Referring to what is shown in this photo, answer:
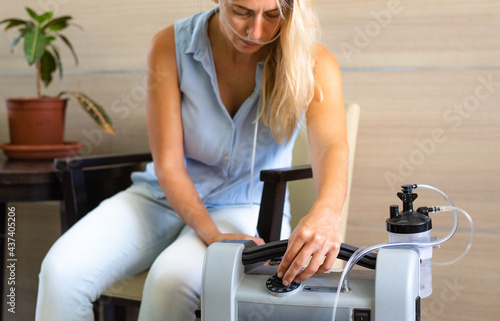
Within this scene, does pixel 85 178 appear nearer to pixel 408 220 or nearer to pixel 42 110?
pixel 42 110

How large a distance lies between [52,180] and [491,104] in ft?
4.36

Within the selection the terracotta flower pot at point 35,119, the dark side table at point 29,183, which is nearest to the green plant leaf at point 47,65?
the terracotta flower pot at point 35,119

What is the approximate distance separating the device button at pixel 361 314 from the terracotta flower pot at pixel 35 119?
1418 mm

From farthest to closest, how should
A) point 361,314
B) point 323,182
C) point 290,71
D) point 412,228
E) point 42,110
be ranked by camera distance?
point 42,110
point 290,71
point 323,182
point 412,228
point 361,314

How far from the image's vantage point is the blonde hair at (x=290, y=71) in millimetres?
1278

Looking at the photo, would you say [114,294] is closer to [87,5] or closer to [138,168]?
[138,168]

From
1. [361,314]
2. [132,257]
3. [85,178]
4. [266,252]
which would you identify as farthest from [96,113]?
[361,314]

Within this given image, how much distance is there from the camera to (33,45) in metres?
1.86

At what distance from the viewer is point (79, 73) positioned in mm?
2211

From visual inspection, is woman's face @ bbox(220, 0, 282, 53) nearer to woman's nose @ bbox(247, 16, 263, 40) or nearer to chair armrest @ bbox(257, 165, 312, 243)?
woman's nose @ bbox(247, 16, 263, 40)

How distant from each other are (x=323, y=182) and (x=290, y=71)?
28 centimetres

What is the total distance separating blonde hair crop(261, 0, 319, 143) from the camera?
1.28m

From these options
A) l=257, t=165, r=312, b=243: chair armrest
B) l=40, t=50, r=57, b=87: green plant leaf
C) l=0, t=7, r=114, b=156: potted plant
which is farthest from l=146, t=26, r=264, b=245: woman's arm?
l=40, t=50, r=57, b=87: green plant leaf

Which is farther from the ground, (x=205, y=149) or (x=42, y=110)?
(x=42, y=110)
